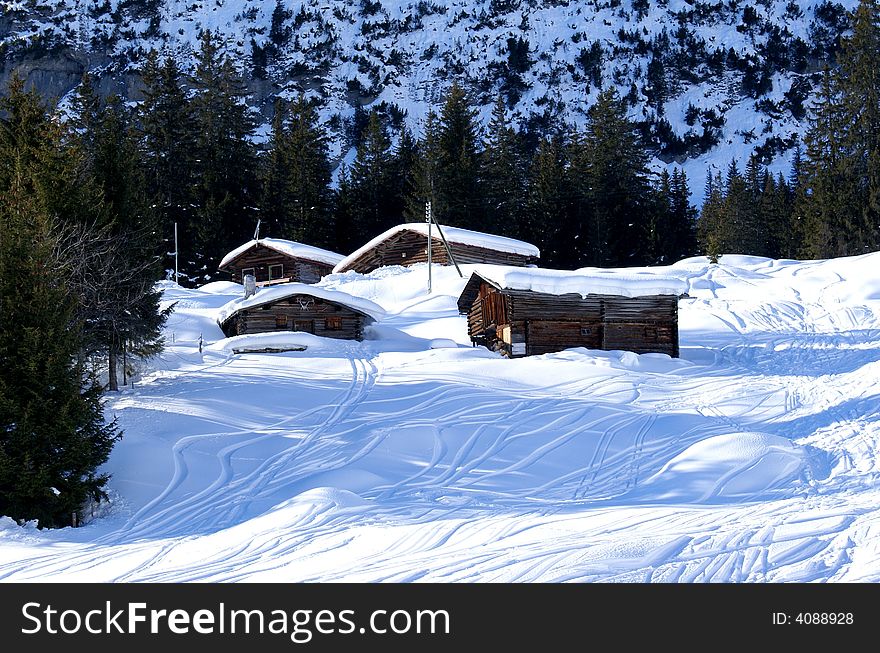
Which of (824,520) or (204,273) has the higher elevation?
(204,273)

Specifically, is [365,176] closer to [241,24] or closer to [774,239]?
[774,239]

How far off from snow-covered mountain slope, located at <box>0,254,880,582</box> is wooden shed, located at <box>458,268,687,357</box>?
123cm

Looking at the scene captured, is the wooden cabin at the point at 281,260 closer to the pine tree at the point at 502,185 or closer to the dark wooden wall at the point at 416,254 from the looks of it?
the dark wooden wall at the point at 416,254

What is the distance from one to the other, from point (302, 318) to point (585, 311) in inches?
457

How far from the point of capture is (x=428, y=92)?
414ft

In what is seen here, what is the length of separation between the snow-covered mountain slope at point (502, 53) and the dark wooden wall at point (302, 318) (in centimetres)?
8818

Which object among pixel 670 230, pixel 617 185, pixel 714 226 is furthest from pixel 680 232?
pixel 617 185

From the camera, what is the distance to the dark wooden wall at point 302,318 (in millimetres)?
32438

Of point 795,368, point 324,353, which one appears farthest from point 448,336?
point 795,368

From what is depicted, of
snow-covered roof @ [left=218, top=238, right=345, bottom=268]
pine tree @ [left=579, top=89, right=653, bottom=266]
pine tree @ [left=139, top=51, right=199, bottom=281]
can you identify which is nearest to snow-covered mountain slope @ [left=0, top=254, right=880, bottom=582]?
snow-covered roof @ [left=218, top=238, right=345, bottom=268]

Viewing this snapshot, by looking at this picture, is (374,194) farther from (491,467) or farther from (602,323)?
(491,467)

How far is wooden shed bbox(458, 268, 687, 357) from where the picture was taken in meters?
26.5
